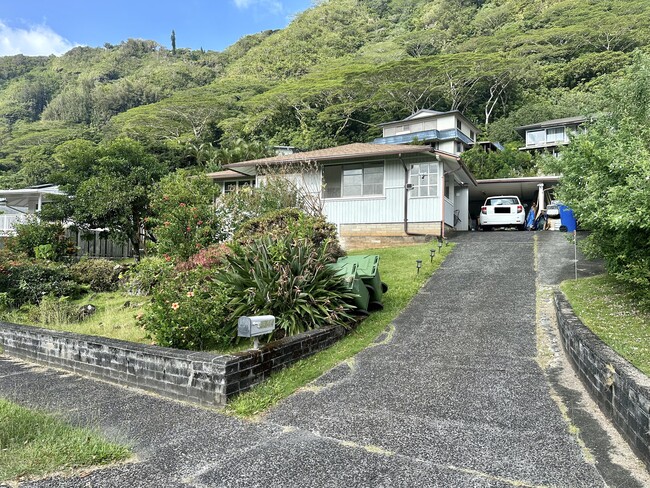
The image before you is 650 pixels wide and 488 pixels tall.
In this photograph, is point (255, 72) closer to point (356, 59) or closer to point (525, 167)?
point (356, 59)

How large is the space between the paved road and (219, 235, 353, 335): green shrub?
2.77 ft

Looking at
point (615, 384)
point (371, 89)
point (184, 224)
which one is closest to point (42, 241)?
point (184, 224)

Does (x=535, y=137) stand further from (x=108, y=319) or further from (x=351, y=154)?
(x=108, y=319)

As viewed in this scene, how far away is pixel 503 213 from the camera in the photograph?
774 inches

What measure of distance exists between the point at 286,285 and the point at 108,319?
A: 4593mm

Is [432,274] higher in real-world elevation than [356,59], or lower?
lower

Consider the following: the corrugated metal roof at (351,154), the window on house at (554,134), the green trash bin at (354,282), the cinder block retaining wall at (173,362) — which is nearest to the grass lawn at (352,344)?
the cinder block retaining wall at (173,362)

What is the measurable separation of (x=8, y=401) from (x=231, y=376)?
2.42 meters

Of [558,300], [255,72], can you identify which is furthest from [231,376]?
[255,72]

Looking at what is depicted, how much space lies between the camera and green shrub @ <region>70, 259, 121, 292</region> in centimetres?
1184

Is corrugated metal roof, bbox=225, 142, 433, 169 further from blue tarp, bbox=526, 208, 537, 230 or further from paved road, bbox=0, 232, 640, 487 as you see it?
blue tarp, bbox=526, 208, 537, 230

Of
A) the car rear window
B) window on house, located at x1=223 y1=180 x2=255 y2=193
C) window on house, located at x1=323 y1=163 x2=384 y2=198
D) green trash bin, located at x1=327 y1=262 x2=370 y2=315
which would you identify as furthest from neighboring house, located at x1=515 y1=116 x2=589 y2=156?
green trash bin, located at x1=327 y1=262 x2=370 y2=315

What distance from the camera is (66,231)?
56.7ft

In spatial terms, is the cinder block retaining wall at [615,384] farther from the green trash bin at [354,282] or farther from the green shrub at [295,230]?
the green shrub at [295,230]
